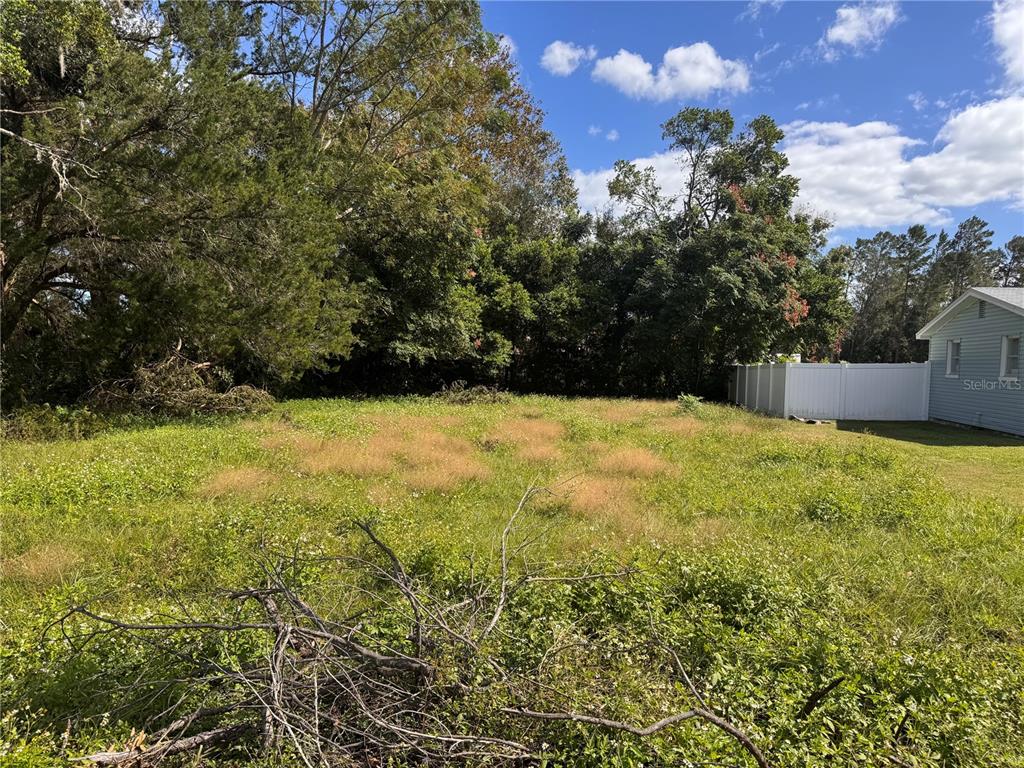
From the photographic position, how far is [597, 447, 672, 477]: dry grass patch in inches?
281

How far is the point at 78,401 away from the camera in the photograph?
1034cm

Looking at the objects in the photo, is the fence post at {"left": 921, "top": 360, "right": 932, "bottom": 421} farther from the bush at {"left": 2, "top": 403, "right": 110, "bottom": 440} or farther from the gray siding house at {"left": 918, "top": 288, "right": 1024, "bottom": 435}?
the bush at {"left": 2, "top": 403, "right": 110, "bottom": 440}

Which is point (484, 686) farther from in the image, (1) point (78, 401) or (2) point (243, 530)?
(1) point (78, 401)

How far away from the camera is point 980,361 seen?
43.2 feet

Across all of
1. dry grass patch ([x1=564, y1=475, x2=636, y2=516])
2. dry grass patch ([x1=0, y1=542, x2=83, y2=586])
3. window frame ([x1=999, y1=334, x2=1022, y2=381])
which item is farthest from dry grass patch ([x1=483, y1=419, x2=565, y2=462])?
window frame ([x1=999, y1=334, x2=1022, y2=381])

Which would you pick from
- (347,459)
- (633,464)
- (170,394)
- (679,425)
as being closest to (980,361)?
(679,425)

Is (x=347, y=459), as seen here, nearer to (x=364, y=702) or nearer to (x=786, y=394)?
(x=364, y=702)

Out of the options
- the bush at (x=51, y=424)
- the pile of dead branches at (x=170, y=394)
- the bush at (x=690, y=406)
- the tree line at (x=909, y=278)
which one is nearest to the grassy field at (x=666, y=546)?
the bush at (x=51, y=424)

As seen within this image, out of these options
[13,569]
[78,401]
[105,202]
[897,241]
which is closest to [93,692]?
[13,569]

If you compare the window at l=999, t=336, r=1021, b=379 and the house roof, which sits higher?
the house roof

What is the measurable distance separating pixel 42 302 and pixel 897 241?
4829 cm

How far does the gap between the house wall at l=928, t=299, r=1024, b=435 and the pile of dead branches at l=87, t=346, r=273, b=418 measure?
16.2 m

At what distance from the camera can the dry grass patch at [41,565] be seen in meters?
3.85

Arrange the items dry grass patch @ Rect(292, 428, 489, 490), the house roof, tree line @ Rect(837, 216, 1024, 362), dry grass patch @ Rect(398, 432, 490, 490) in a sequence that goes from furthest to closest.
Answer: tree line @ Rect(837, 216, 1024, 362) < the house roof < dry grass patch @ Rect(292, 428, 489, 490) < dry grass patch @ Rect(398, 432, 490, 490)
